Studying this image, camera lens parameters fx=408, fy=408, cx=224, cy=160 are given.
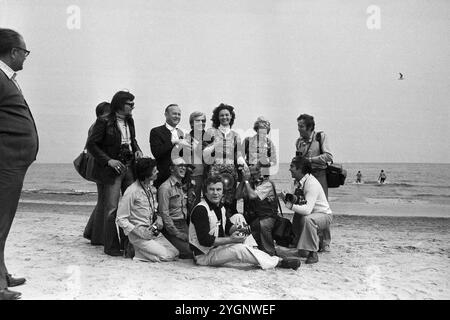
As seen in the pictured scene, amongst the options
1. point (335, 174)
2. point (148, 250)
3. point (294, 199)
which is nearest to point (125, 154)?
point (148, 250)

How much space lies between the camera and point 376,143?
39.6ft

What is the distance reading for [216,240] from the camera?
132 inches

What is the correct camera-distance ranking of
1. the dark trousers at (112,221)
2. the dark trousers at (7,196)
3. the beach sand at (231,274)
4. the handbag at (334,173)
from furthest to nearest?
the handbag at (334,173)
the dark trousers at (112,221)
the beach sand at (231,274)
the dark trousers at (7,196)

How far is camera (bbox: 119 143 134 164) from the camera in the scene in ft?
12.8

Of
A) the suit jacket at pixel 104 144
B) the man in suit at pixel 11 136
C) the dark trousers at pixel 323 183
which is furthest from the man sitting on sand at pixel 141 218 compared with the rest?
the dark trousers at pixel 323 183

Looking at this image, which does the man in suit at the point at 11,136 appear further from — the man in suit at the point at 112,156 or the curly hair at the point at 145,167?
the man in suit at the point at 112,156

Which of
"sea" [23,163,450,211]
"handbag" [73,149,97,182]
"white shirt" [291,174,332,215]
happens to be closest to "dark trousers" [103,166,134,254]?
"handbag" [73,149,97,182]

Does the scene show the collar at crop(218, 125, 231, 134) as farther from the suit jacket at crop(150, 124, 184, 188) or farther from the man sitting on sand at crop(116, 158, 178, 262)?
the man sitting on sand at crop(116, 158, 178, 262)

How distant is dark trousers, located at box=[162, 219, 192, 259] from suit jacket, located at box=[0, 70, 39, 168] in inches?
Result: 65.8

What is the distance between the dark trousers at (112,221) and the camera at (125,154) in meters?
0.14

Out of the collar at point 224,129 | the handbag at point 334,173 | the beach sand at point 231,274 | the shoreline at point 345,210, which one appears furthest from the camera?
the shoreline at point 345,210

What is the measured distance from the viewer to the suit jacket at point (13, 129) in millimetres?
2469

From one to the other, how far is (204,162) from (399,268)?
6.74 ft

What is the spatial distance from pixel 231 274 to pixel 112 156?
164 cm
